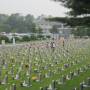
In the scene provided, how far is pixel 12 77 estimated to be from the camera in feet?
49.6

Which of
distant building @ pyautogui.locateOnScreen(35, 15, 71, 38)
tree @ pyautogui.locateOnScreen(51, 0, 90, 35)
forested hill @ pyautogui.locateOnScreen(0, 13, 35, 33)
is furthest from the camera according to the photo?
forested hill @ pyautogui.locateOnScreen(0, 13, 35, 33)

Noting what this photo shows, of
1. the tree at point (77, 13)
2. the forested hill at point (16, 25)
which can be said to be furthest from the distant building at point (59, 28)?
the forested hill at point (16, 25)

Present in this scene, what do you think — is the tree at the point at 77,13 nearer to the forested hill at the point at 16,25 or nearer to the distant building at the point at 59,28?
A: the distant building at the point at 59,28

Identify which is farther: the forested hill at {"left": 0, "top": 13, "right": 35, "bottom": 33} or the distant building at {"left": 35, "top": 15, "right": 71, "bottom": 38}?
the forested hill at {"left": 0, "top": 13, "right": 35, "bottom": 33}

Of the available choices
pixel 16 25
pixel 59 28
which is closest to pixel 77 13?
pixel 59 28

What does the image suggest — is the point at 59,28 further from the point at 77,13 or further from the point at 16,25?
the point at 77,13

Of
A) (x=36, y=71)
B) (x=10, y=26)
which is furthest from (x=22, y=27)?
(x=36, y=71)

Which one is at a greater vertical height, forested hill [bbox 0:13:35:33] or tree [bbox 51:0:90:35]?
tree [bbox 51:0:90:35]

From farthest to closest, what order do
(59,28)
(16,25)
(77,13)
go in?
(16,25) → (59,28) → (77,13)

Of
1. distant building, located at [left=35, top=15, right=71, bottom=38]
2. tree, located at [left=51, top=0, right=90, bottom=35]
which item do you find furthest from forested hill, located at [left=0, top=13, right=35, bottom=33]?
tree, located at [left=51, top=0, right=90, bottom=35]

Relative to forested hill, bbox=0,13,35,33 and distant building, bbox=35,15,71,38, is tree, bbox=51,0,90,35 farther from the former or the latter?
forested hill, bbox=0,13,35,33

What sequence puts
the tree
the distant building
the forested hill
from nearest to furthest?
the tree, the distant building, the forested hill

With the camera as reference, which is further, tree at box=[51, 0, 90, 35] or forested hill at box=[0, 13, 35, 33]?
forested hill at box=[0, 13, 35, 33]

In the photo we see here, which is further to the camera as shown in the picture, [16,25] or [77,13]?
[16,25]
